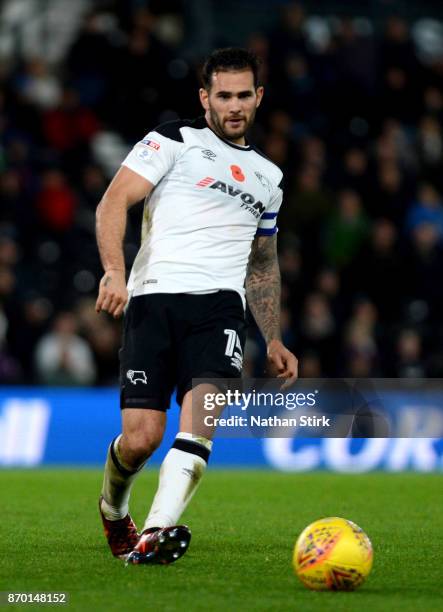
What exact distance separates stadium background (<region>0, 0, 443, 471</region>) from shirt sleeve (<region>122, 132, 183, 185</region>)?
25.8 feet

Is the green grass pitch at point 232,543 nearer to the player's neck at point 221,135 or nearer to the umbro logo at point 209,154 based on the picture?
the umbro logo at point 209,154

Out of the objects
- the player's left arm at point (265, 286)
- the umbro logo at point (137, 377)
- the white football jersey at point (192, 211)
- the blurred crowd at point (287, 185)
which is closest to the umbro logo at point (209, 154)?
the white football jersey at point (192, 211)

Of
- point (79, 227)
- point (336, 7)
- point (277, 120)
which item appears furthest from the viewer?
point (336, 7)

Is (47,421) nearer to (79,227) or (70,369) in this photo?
(70,369)

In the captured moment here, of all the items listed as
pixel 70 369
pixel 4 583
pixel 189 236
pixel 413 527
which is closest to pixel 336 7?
pixel 70 369

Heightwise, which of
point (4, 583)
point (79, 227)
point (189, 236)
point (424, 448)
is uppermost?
point (189, 236)

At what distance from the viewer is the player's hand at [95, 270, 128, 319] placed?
616 centimetres

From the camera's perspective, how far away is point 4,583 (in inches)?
230

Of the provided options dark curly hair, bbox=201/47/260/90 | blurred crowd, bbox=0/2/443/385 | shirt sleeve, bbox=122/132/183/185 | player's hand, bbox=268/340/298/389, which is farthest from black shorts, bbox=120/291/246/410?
blurred crowd, bbox=0/2/443/385

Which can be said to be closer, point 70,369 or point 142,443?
point 142,443

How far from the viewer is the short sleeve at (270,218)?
23.9 feet

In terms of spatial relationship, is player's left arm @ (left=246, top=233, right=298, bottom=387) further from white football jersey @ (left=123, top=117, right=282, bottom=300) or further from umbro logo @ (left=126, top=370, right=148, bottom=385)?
umbro logo @ (left=126, top=370, right=148, bottom=385)

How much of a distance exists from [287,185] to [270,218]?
31.7 ft

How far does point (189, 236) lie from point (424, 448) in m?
8.28
